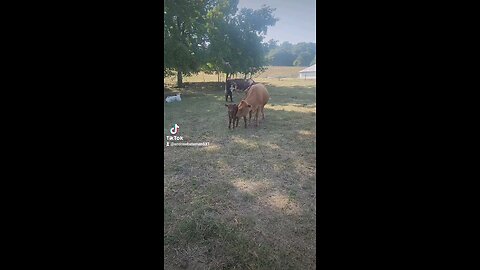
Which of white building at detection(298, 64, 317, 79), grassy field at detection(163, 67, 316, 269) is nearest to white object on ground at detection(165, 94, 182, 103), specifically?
grassy field at detection(163, 67, 316, 269)

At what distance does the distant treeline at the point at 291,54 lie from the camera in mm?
940

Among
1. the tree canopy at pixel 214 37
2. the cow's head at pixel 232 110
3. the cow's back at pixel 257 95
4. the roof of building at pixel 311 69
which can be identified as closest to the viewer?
the roof of building at pixel 311 69

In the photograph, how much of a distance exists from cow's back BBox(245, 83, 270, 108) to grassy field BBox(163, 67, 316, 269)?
4 cm

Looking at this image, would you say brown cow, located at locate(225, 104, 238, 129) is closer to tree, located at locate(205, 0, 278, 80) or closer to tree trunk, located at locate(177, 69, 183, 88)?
tree, located at locate(205, 0, 278, 80)

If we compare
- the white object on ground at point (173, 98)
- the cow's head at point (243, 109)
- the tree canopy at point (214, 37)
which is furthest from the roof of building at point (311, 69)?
the white object on ground at point (173, 98)

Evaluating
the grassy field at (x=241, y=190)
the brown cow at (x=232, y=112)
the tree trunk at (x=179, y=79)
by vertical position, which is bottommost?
the grassy field at (x=241, y=190)

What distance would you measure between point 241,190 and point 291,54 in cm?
63

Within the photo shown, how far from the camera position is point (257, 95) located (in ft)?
4.27

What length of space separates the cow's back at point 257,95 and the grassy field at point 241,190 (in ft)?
0.14

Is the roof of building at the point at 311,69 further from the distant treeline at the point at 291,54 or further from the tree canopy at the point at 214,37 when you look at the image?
the tree canopy at the point at 214,37
